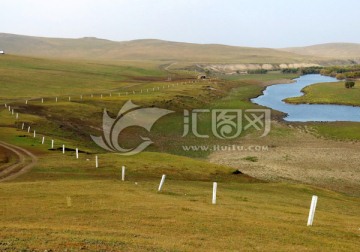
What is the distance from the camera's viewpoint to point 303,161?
59000 mm

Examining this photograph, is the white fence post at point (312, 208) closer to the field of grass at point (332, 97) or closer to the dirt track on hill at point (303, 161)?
the dirt track on hill at point (303, 161)

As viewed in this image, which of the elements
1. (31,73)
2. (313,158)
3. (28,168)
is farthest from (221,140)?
(31,73)

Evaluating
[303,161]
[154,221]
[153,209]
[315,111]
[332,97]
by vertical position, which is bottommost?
[303,161]

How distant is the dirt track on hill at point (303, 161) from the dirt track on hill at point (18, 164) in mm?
24170

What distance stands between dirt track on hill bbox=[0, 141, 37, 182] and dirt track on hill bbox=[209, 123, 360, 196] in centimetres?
2417

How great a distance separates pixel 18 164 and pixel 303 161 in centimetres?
3616

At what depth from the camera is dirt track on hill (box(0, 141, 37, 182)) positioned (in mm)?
36194

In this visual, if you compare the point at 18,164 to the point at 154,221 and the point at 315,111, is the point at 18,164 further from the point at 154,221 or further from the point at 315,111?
the point at 315,111

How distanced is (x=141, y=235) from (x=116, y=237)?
1.17 meters

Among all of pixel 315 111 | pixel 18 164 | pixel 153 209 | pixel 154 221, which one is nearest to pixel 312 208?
pixel 154 221

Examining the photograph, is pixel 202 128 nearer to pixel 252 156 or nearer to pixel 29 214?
pixel 252 156

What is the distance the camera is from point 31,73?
148875 mm

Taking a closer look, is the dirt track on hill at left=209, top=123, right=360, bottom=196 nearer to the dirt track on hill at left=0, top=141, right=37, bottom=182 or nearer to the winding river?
the winding river

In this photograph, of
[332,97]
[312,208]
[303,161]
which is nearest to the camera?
[312,208]
